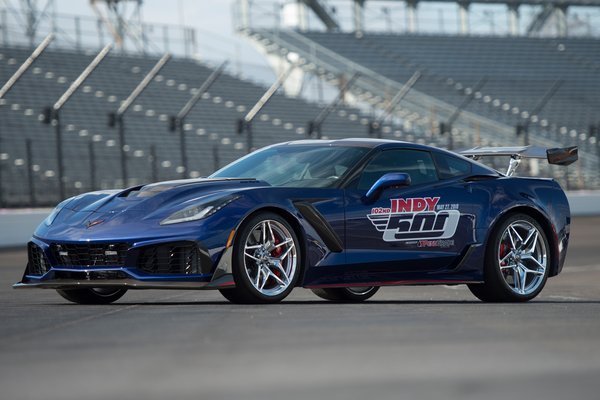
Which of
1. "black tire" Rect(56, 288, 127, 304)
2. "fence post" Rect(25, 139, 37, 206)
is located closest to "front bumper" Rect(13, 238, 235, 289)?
"black tire" Rect(56, 288, 127, 304)

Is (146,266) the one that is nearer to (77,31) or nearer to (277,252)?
(277,252)

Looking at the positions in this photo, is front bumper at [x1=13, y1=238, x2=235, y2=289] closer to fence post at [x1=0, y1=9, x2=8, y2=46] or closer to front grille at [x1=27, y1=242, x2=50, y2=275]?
front grille at [x1=27, y1=242, x2=50, y2=275]

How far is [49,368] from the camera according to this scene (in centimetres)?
437

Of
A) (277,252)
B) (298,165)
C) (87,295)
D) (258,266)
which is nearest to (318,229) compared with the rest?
(277,252)

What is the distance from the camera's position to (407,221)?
8406 mm

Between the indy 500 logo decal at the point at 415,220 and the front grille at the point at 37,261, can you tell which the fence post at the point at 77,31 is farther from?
the indy 500 logo decal at the point at 415,220

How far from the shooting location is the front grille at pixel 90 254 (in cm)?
756

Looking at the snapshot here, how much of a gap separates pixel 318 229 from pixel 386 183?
25.0 inches

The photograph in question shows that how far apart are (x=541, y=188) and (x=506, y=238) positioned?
23.1 inches

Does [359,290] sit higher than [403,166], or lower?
lower

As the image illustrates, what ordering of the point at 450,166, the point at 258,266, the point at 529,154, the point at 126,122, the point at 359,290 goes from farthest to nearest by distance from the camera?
the point at 126,122 < the point at 359,290 < the point at 529,154 < the point at 450,166 < the point at 258,266

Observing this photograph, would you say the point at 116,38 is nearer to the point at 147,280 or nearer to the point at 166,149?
the point at 166,149

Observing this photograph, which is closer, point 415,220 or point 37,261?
point 37,261

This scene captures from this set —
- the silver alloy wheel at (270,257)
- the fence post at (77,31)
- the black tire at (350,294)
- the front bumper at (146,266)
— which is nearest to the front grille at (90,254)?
the front bumper at (146,266)
